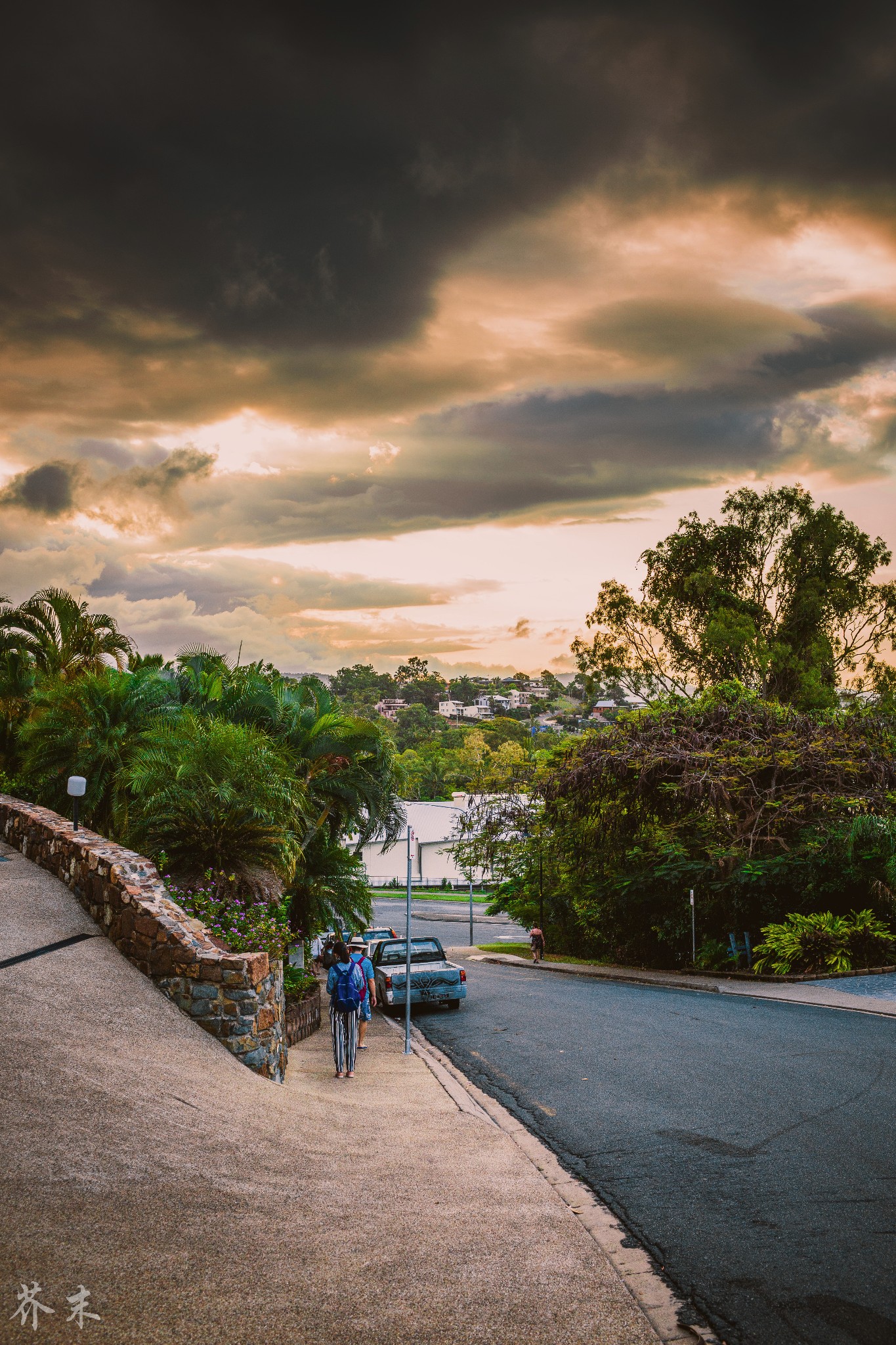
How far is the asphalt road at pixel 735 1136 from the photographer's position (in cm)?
575

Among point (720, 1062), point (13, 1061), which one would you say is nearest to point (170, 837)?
point (13, 1061)

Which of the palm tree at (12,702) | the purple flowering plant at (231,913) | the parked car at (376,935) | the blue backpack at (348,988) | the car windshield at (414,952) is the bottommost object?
the parked car at (376,935)

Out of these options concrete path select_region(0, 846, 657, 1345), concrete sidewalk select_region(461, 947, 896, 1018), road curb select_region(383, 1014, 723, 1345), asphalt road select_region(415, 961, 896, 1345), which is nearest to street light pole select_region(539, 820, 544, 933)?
concrete sidewalk select_region(461, 947, 896, 1018)

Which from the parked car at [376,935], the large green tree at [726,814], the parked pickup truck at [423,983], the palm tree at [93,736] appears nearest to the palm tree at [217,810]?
the palm tree at [93,736]

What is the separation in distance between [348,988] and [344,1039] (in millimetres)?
715

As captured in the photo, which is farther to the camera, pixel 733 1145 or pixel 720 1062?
pixel 720 1062

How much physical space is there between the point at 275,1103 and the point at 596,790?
65.1 feet

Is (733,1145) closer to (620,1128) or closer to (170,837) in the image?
(620,1128)

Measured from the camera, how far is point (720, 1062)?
12.8 metres

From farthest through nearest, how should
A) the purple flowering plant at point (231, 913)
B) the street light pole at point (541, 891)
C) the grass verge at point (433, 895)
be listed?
the grass verge at point (433, 895), the street light pole at point (541, 891), the purple flowering plant at point (231, 913)

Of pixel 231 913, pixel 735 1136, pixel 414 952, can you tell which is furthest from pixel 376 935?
pixel 735 1136

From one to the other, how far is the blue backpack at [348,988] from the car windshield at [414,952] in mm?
9064

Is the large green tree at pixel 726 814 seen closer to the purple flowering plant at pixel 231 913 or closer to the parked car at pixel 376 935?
the parked car at pixel 376 935

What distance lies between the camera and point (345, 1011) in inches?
473
